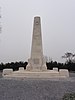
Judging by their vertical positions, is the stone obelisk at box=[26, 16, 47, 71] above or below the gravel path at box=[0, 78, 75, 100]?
above

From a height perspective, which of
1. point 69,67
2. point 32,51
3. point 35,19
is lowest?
point 69,67

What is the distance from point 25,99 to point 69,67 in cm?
2665

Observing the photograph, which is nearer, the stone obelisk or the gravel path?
the gravel path

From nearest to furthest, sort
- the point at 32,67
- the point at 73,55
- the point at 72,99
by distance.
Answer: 1. the point at 72,99
2. the point at 32,67
3. the point at 73,55

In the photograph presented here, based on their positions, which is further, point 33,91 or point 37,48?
point 37,48

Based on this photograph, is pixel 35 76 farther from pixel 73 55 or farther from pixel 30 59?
pixel 73 55

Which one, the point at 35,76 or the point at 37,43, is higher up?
the point at 37,43

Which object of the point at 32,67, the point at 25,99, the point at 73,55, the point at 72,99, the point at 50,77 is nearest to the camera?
the point at 72,99

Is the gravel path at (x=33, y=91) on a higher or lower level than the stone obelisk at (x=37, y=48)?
lower

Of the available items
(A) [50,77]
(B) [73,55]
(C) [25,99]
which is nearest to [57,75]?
(A) [50,77]

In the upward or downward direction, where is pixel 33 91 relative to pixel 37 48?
downward

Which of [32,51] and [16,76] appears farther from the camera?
[32,51]

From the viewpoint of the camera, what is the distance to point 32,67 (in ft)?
82.0

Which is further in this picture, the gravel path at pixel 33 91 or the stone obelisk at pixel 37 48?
the stone obelisk at pixel 37 48
